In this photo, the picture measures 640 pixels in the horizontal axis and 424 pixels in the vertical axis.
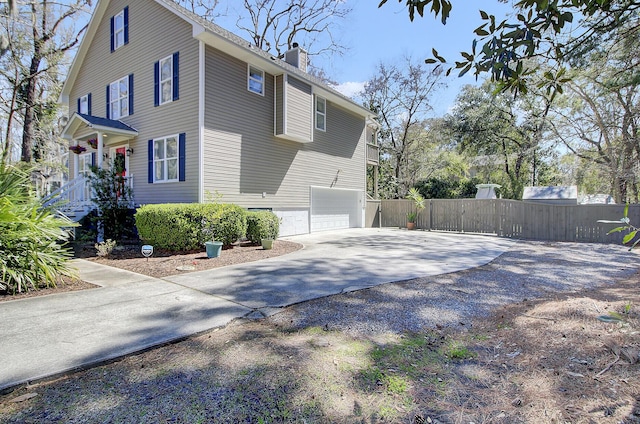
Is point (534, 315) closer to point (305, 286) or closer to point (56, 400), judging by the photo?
point (305, 286)

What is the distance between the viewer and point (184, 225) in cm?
846

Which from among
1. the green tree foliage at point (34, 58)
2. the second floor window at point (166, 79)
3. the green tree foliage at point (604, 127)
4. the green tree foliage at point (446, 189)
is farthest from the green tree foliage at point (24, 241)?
the green tree foliage at point (446, 189)

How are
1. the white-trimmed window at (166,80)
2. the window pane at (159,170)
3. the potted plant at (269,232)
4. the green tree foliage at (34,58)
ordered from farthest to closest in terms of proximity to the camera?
1. the green tree foliage at (34,58)
2. the window pane at (159,170)
3. the white-trimmed window at (166,80)
4. the potted plant at (269,232)

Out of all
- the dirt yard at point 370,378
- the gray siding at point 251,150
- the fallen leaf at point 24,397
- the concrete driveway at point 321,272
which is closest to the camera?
the dirt yard at point 370,378

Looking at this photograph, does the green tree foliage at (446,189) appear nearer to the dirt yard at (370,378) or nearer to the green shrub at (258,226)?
the green shrub at (258,226)

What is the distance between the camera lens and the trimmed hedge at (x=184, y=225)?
8505mm

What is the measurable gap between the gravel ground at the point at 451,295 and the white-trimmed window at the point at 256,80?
354 inches

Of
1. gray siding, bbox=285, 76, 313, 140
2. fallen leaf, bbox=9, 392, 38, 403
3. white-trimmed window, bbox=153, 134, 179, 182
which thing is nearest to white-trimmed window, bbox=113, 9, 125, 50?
white-trimmed window, bbox=153, 134, 179, 182

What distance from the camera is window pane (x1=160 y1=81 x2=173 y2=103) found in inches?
436

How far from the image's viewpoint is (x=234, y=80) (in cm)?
1105

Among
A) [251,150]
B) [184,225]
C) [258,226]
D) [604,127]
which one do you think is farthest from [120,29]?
[604,127]

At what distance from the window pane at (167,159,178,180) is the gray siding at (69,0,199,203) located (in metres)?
0.27

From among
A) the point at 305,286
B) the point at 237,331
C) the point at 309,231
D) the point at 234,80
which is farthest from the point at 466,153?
the point at 237,331

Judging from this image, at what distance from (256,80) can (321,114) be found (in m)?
3.82
